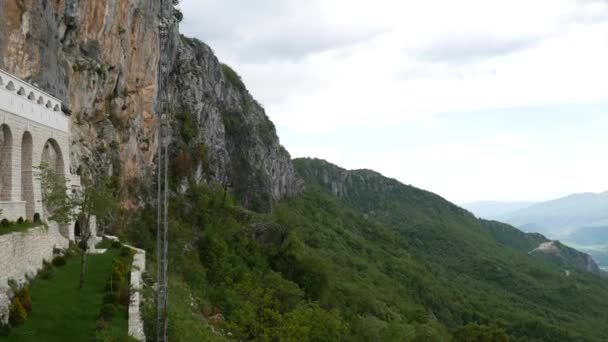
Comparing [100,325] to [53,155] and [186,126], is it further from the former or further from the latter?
[186,126]

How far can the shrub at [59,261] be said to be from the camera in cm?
2812

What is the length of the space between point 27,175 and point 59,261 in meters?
5.02

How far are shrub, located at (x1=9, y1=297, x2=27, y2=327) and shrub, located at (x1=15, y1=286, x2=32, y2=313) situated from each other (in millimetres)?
630

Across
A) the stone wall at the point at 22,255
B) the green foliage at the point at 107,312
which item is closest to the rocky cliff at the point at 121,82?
the stone wall at the point at 22,255

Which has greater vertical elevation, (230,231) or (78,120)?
(78,120)

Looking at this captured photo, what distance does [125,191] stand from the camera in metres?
50.7

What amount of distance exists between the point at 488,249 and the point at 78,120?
15159 centimetres

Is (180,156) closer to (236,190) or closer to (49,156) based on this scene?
(236,190)

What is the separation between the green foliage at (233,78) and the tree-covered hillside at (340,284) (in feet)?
84.1

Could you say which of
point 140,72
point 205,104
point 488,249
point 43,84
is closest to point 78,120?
point 43,84

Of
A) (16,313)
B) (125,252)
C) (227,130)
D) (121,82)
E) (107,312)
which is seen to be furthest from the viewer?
(227,130)

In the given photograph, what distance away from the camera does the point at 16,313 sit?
1989cm

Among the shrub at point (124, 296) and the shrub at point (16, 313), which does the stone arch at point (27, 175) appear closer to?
the shrub at point (124, 296)

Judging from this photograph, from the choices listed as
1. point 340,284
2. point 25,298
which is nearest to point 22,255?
point 25,298
